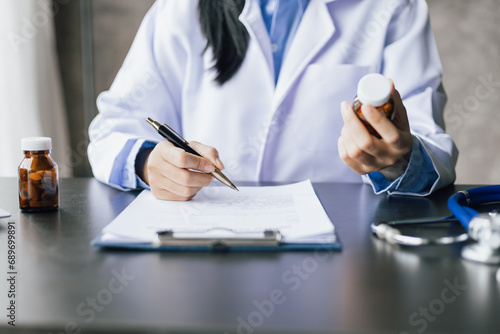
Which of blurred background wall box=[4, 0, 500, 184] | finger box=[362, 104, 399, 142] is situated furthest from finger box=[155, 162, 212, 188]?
blurred background wall box=[4, 0, 500, 184]

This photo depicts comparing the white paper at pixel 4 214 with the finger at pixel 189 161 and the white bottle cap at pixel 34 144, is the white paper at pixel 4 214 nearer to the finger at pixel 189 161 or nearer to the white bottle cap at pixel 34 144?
the white bottle cap at pixel 34 144

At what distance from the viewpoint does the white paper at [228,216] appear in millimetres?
636

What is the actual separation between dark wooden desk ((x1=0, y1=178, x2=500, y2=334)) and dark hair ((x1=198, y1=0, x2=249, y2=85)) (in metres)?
0.79

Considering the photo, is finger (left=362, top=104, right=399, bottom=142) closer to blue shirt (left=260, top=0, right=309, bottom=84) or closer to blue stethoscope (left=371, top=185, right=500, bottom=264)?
blue stethoscope (left=371, top=185, right=500, bottom=264)

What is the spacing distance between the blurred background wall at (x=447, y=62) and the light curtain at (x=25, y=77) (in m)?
0.20

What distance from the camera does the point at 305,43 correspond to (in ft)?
4.37

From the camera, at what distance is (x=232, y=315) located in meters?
0.43

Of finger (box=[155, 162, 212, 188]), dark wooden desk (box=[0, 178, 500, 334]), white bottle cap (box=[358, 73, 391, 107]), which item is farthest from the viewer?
finger (box=[155, 162, 212, 188])

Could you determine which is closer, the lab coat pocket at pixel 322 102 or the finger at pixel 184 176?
the finger at pixel 184 176

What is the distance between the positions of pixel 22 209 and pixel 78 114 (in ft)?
6.69

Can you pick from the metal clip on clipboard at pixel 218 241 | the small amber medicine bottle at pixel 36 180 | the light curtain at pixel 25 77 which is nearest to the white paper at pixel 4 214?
the small amber medicine bottle at pixel 36 180

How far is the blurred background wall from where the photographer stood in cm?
260

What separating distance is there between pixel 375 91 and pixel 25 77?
2023 millimetres

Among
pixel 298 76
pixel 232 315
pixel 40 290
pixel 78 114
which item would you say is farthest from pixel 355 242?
pixel 78 114
